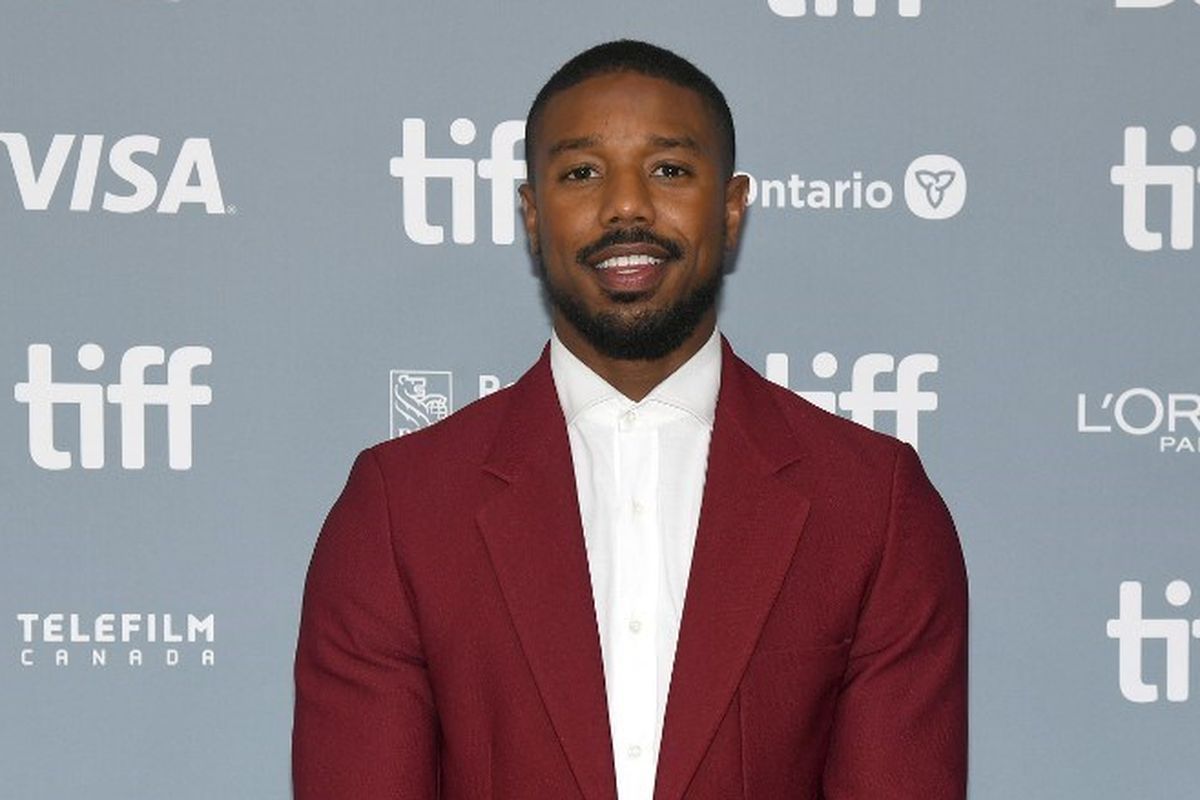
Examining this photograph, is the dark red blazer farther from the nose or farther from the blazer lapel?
the nose

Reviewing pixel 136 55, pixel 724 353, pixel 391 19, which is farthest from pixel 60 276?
pixel 724 353

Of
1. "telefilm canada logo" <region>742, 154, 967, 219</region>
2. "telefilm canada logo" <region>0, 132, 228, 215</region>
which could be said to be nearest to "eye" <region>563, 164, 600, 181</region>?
"telefilm canada logo" <region>742, 154, 967, 219</region>

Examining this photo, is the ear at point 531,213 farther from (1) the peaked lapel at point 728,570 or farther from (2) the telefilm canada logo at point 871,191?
(2) the telefilm canada logo at point 871,191

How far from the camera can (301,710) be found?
5.49ft

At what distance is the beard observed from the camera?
1679 mm

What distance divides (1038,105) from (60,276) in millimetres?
1321

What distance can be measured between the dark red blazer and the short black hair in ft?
1.07

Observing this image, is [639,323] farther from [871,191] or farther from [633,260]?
[871,191]

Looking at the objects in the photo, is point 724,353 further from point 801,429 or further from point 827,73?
point 827,73

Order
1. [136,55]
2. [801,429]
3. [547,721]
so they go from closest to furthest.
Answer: [547,721] → [801,429] → [136,55]

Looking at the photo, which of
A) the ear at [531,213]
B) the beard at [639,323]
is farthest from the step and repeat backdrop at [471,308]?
the beard at [639,323]

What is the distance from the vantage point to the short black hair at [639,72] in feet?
5.69

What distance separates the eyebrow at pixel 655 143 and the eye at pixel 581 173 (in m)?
0.02

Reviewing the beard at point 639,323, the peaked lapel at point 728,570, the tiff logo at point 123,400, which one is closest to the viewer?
the peaked lapel at point 728,570
